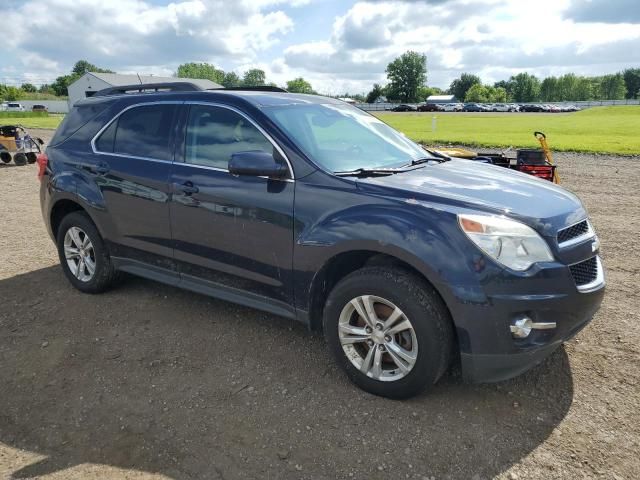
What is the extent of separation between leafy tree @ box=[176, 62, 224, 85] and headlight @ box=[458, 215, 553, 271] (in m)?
133

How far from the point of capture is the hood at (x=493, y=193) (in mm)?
3049

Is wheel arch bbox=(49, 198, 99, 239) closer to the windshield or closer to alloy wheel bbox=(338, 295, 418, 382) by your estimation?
the windshield

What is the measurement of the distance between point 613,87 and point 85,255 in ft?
512

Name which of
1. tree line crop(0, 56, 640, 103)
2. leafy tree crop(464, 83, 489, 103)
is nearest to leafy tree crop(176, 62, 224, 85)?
tree line crop(0, 56, 640, 103)

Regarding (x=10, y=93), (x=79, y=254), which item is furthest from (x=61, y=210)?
(x=10, y=93)

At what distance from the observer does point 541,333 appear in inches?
115

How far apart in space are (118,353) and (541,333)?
300cm

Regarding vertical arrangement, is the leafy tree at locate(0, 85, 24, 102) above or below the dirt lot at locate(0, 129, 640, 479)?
above

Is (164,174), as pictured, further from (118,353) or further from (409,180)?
(409,180)

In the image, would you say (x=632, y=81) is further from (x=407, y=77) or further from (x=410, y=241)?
(x=410, y=241)

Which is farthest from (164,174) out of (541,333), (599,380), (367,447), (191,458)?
(599,380)

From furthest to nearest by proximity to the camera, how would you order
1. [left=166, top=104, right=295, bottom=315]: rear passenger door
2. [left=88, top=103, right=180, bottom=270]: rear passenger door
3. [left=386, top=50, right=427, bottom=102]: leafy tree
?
[left=386, top=50, right=427, bottom=102]: leafy tree → [left=88, top=103, right=180, bottom=270]: rear passenger door → [left=166, top=104, right=295, bottom=315]: rear passenger door

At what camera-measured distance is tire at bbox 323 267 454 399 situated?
3.01 metres

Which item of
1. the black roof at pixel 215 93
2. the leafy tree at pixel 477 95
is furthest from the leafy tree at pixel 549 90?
the black roof at pixel 215 93
